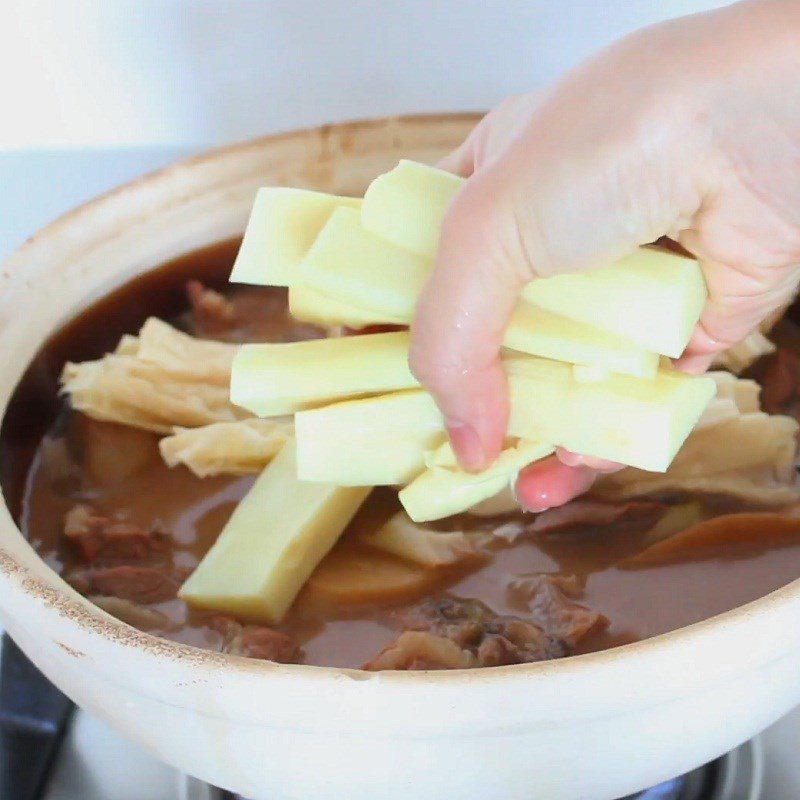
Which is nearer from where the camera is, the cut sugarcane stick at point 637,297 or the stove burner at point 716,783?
the cut sugarcane stick at point 637,297

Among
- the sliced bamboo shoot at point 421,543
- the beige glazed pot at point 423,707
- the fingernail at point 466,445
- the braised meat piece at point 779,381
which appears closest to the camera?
the beige glazed pot at point 423,707

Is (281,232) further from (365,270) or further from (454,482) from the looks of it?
(454,482)

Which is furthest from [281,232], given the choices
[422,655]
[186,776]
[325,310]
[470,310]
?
[186,776]

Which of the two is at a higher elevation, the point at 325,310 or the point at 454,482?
the point at 325,310

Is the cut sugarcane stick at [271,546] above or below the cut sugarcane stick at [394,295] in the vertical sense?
below

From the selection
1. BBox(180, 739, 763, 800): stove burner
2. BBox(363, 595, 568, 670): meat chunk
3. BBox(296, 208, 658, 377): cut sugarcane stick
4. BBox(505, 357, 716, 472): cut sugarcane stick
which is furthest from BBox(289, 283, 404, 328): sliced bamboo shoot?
BBox(180, 739, 763, 800): stove burner

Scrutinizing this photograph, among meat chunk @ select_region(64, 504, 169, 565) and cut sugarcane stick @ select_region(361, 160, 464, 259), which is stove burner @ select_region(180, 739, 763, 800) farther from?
cut sugarcane stick @ select_region(361, 160, 464, 259)

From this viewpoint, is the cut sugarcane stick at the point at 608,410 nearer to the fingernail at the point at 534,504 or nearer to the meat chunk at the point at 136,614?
the fingernail at the point at 534,504

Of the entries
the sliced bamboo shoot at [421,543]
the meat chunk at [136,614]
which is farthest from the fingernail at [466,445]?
the meat chunk at [136,614]
